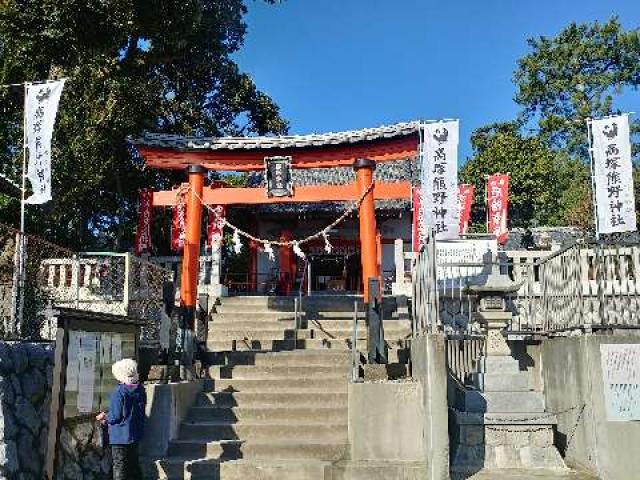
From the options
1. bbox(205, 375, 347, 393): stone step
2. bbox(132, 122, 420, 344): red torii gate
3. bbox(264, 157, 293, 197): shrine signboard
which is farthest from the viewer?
bbox(264, 157, 293, 197): shrine signboard

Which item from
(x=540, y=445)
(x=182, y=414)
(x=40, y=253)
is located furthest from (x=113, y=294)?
(x=540, y=445)

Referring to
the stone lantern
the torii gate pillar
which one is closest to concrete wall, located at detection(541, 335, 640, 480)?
the stone lantern

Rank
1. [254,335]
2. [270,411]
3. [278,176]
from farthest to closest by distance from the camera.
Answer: [278,176], [254,335], [270,411]

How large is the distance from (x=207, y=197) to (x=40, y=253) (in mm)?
4134

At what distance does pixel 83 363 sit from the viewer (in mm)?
6359

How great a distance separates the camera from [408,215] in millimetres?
22297

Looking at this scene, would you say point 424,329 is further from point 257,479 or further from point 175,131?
point 175,131

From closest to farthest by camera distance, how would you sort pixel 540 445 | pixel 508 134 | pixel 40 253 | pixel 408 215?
pixel 540 445 < pixel 40 253 < pixel 408 215 < pixel 508 134

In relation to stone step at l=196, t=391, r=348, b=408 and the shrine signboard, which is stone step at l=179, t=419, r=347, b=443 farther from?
the shrine signboard

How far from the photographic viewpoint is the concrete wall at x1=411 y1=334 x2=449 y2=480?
681 cm

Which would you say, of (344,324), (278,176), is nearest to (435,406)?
(344,324)

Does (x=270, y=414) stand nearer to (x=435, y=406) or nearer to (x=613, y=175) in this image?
(x=435, y=406)

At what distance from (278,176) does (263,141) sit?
2.89ft

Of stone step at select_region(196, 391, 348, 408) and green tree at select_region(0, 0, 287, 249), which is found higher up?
green tree at select_region(0, 0, 287, 249)
